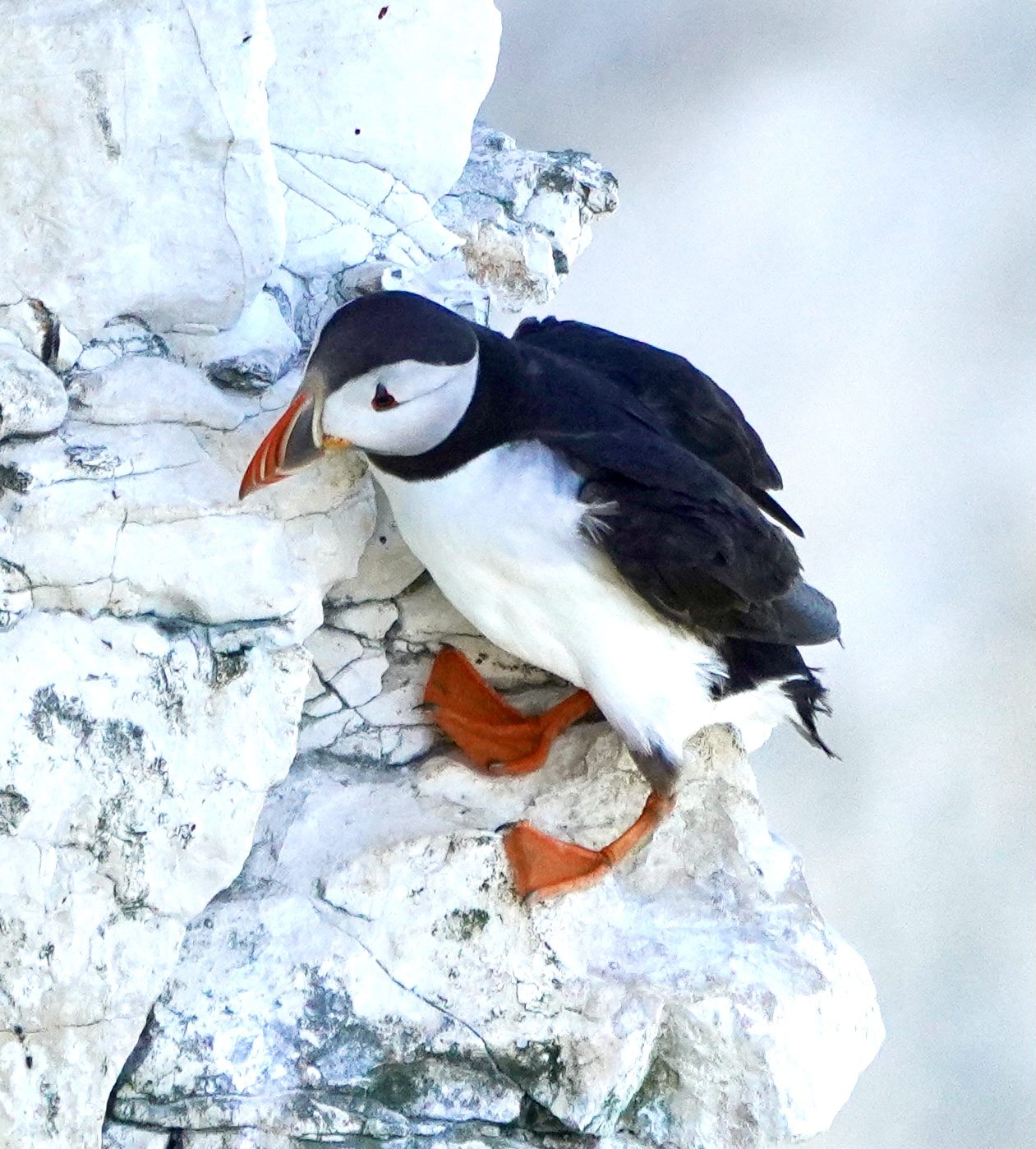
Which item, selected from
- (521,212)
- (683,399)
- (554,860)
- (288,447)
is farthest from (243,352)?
(521,212)

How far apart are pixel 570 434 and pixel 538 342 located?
0.90 feet

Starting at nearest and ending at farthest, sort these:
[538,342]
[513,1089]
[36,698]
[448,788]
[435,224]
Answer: [36,698] < [513,1089] < [448,788] < [538,342] < [435,224]

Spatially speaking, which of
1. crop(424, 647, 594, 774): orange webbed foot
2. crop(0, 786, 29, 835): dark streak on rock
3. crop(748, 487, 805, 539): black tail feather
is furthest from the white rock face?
crop(748, 487, 805, 539): black tail feather

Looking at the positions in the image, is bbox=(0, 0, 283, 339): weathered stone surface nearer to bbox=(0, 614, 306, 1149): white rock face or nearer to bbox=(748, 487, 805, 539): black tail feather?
bbox=(0, 614, 306, 1149): white rock face

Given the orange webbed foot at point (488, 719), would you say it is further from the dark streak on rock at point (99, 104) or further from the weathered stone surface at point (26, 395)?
the dark streak on rock at point (99, 104)

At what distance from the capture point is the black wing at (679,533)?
1335 millimetres

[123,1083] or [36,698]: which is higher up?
[36,698]

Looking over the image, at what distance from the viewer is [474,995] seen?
134 cm

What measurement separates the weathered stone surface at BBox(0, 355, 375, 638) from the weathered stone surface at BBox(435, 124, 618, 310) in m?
0.62

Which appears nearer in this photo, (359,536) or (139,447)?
(139,447)

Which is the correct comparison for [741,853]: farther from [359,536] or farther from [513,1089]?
[359,536]

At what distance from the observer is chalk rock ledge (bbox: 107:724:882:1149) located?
50.5 inches

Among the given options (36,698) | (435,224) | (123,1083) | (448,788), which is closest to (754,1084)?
(448,788)

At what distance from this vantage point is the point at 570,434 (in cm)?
137
